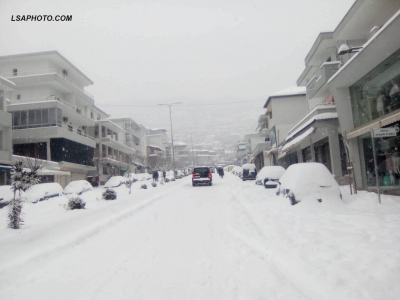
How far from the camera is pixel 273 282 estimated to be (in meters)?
4.01

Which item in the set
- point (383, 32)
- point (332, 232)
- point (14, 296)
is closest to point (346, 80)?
point (383, 32)

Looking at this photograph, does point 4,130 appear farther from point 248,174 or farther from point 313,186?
point 313,186

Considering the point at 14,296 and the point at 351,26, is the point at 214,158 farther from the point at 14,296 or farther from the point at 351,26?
the point at 14,296

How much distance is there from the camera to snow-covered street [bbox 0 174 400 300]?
151 inches

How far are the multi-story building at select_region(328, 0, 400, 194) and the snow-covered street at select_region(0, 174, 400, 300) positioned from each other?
4942 millimetres

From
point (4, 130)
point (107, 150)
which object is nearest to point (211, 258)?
point (4, 130)

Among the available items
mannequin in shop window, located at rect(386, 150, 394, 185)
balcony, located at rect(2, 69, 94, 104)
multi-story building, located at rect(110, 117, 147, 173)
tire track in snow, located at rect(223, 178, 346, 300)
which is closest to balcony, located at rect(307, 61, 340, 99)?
mannequin in shop window, located at rect(386, 150, 394, 185)

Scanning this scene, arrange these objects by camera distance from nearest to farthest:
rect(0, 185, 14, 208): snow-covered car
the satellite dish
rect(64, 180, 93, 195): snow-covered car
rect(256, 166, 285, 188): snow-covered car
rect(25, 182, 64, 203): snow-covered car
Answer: the satellite dish < rect(0, 185, 14, 208): snow-covered car < rect(25, 182, 64, 203): snow-covered car < rect(256, 166, 285, 188): snow-covered car < rect(64, 180, 93, 195): snow-covered car

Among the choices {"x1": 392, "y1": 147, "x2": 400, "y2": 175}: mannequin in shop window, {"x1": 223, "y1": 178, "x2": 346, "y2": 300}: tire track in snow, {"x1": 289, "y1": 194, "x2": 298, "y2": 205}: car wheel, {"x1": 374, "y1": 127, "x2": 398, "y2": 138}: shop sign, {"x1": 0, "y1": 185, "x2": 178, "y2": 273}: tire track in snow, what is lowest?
{"x1": 223, "y1": 178, "x2": 346, "y2": 300}: tire track in snow

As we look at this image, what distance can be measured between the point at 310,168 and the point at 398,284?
24.4 ft

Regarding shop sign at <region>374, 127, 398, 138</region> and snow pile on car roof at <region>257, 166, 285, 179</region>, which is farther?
snow pile on car roof at <region>257, 166, 285, 179</region>

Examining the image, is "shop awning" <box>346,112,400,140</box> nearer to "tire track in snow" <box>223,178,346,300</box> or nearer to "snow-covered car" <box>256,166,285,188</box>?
"snow-covered car" <box>256,166,285,188</box>

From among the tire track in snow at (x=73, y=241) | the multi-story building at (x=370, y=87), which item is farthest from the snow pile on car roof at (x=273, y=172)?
the tire track in snow at (x=73, y=241)

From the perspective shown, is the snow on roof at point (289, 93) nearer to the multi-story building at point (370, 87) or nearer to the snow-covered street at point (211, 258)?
the multi-story building at point (370, 87)
